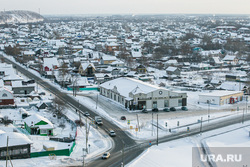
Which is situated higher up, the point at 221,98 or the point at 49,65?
the point at 49,65

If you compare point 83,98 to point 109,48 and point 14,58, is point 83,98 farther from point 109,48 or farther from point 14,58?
point 109,48

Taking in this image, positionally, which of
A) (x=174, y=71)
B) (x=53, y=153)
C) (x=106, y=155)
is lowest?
(x=106, y=155)

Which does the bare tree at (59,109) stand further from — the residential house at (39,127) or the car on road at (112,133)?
the car on road at (112,133)

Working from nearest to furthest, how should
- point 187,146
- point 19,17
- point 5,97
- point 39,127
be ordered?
point 187,146 → point 39,127 → point 5,97 → point 19,17

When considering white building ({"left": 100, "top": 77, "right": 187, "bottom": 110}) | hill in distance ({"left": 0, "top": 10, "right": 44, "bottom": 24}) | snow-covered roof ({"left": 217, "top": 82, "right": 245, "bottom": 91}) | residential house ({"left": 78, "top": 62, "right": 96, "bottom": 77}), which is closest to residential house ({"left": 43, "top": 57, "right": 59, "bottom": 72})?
residential house ({"left": 78, "top": 62, "right": 96, "bottom": 77})

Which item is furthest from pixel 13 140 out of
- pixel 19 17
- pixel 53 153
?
pixel 19 17

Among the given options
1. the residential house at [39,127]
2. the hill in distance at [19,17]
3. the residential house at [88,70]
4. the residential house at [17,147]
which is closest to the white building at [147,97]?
the residential house at [39,127]

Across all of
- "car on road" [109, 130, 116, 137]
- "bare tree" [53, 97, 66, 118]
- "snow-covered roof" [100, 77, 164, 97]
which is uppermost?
"snow-covered roof" [100, 77, 164, 97]

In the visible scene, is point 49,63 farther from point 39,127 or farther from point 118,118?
point 39,127

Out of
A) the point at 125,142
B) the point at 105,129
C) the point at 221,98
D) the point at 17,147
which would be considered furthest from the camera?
the point at 221,98

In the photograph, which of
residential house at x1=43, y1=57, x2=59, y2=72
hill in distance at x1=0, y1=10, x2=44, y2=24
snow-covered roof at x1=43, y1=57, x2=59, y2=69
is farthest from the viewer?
hill in distance at x1=0, y1=10, x2=44, y2=24

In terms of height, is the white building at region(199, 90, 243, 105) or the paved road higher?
the white building at region(199, 90, 243, 105)

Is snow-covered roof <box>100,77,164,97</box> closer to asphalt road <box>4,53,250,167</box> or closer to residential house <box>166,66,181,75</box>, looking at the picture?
asphalt road <box>4,53,250,167</box>

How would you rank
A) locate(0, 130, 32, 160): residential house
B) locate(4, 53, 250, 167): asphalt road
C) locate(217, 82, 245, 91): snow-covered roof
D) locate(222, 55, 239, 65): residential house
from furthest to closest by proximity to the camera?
locate(222, 55, 239, 65): residential house
locate(217, 82, 245, 91): snow-covered roof
locate(4, 53, 250, 167): asphalt road
locate(0, 130, 32, 160): residential house
